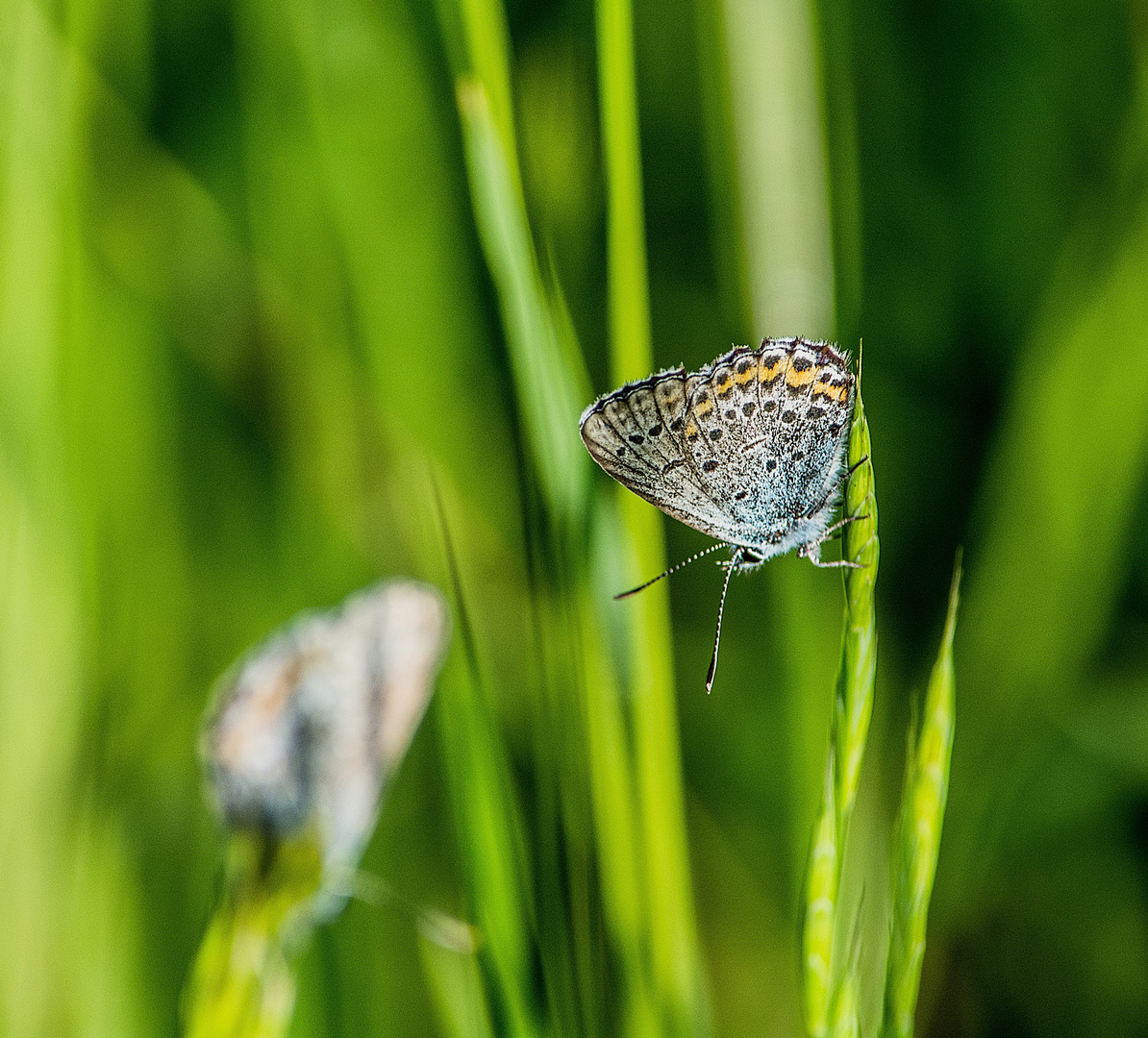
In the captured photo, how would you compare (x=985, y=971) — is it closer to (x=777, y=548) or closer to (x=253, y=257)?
(x=777, y=548)

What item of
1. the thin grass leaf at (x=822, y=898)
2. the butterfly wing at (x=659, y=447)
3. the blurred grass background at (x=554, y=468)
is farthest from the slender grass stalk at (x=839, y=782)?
the butterfly wing at (x=659, y=447)

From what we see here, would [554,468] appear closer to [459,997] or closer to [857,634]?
[857,634]

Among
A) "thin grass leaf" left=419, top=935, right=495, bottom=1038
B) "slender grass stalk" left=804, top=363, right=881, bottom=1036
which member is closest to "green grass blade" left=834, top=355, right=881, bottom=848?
"slender grass stalk" left=804, top=363, right=881, bottom=1036

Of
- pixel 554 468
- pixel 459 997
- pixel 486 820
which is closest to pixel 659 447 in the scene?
pixel 554 468

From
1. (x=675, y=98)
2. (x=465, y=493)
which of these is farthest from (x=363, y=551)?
(x=675, y=98)

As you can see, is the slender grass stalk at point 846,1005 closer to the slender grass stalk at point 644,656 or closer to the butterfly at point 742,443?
the slender grass stalk at point 644,656

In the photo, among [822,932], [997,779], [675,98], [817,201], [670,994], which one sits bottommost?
[997,779]

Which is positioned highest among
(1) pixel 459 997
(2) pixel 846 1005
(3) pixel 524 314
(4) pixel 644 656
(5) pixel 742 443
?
(3) pixel 524 314
